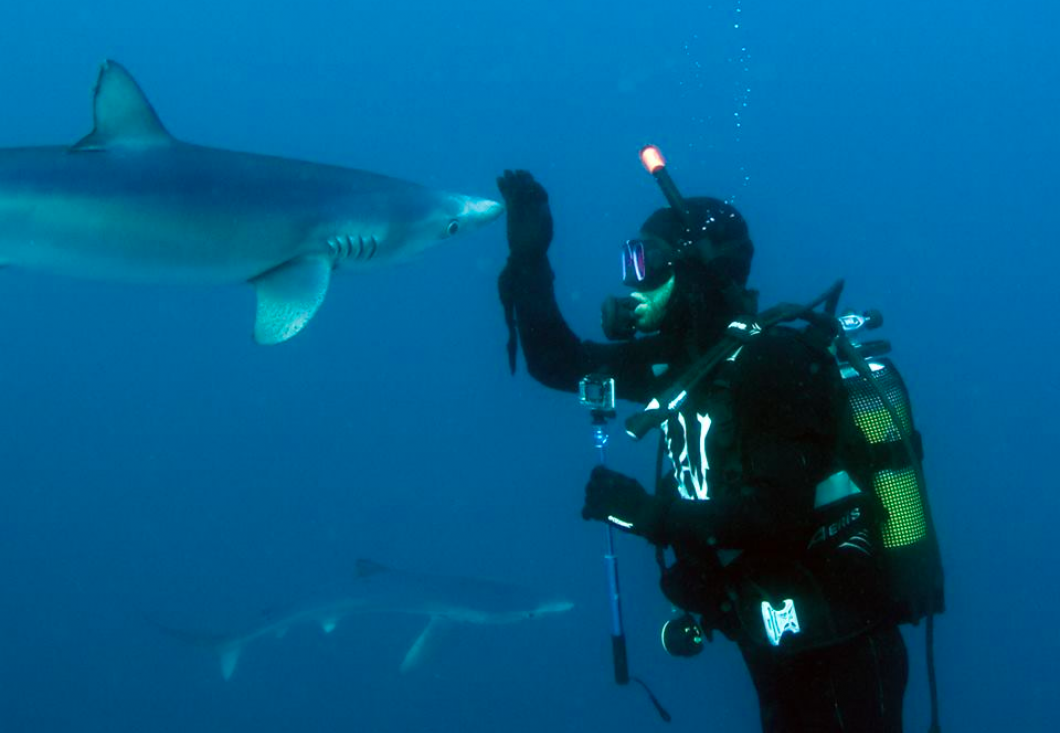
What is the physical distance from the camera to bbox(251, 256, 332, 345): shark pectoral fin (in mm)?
5586

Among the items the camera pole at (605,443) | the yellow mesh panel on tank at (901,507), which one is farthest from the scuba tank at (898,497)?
the camera pole at (605,443)

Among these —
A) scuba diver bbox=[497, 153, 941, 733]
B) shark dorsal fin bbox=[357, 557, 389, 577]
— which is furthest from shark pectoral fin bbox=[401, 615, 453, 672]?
scuba diver bbox=[497, 153, 941, 733]

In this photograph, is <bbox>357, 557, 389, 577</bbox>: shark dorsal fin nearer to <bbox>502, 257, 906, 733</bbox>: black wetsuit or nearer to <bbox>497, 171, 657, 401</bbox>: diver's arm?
<bbox>497, 171, 657, 401</bbox>: diver's arm

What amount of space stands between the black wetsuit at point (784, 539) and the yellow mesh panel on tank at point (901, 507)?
6 centimetres

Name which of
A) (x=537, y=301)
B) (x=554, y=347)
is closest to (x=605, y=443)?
(x=554, y=347)

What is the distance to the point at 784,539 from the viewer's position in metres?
3.31

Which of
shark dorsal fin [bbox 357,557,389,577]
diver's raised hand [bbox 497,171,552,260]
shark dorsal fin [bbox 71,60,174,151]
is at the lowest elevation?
shark dorsal fin [bbox 357,557,389,577]

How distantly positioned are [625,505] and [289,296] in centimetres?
305

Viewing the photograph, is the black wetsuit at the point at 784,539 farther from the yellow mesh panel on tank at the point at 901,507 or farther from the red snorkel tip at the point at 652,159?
the red snorkel tip at the point at 652,159

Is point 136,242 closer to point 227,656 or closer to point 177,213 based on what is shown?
point 177,213

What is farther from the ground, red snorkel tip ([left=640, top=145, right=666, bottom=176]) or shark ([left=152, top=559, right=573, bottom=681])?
red snorkel tip ([left=640, top=145, right=666, bottom=176])

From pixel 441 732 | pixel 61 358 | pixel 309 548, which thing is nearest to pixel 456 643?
pixel 441 732

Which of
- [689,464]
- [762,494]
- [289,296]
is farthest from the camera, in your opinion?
[289,296]

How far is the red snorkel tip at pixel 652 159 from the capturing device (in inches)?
157
